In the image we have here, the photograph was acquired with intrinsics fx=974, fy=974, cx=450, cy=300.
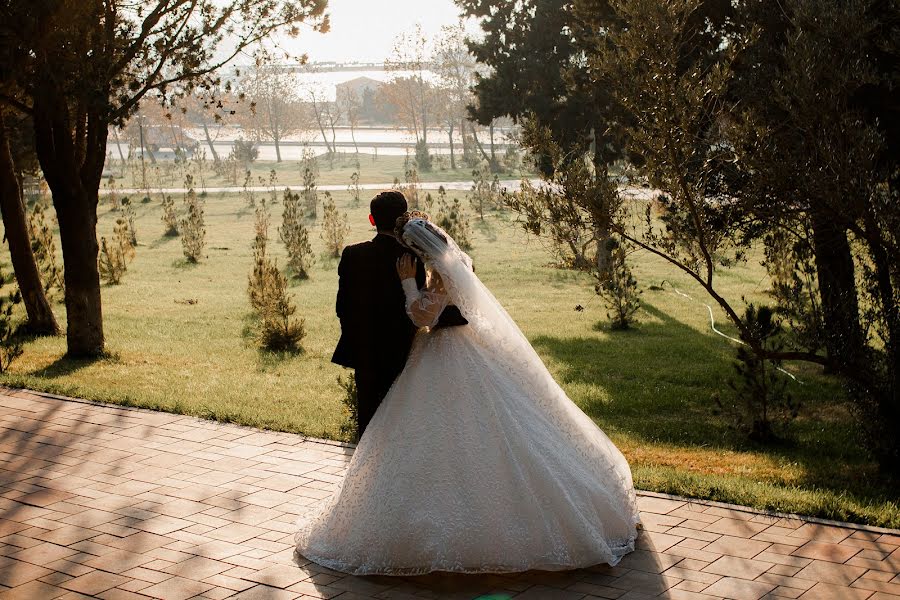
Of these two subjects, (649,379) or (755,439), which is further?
(649,379)

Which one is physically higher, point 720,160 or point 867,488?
point 720,160

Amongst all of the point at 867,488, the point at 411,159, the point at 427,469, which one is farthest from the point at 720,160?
the point at 411,159

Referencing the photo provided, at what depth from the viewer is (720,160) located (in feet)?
22.9

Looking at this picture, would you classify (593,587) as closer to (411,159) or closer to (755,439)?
(755,439)

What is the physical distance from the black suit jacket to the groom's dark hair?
8cm

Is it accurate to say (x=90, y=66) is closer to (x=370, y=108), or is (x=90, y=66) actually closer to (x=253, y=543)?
(x=253, y=543)

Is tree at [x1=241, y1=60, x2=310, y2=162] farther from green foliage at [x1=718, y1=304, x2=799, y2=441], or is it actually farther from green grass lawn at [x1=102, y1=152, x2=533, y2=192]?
green foliage at [x1=718, y1=304, x2=799, y2=441]

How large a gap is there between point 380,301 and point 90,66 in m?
6.72

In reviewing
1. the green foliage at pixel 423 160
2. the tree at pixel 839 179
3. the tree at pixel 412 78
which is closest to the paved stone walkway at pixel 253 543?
the tree at pixel 839 179

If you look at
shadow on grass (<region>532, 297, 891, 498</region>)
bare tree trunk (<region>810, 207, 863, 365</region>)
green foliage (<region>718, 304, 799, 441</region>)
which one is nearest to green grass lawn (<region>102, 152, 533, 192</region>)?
shadow on grass (<region>532, 297, 891, 498</region>)

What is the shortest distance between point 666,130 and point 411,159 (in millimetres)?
58053

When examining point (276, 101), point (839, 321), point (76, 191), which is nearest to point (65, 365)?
point (76, 191)

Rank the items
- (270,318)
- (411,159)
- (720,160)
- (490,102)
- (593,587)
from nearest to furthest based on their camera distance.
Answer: (593,587) < (720,160) < (270,318) < (490,102) < (411,159)

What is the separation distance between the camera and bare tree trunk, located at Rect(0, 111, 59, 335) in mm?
→ 13734
